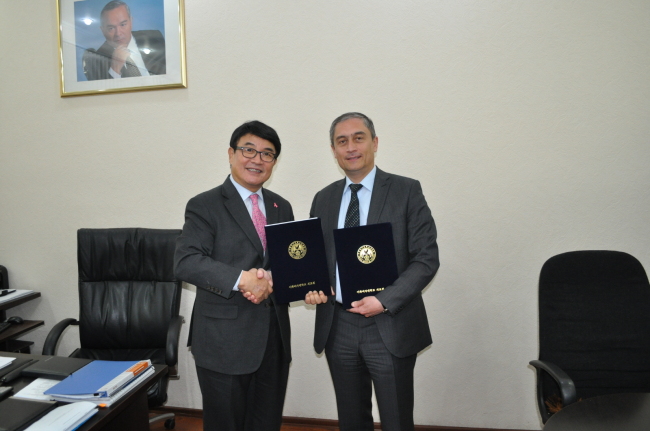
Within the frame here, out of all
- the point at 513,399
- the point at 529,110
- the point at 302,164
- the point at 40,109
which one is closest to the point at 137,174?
the point at 40,109

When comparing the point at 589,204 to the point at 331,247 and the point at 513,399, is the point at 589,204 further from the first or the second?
the point at 331,247

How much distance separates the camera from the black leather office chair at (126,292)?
215cm

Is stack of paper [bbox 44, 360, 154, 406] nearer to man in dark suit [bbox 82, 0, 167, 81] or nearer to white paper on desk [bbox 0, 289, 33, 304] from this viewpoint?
white paper on desk [bbox 0, 289, 33, 304]

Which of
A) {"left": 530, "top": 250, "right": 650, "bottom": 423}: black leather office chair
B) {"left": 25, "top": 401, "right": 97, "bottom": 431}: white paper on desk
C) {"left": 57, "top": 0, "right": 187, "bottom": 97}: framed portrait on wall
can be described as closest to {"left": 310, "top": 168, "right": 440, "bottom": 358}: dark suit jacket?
{"left": 530, "top": 250, "right": 650, "bottom": 423}: black leather office chair

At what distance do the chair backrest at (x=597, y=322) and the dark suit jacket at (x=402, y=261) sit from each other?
0.51m

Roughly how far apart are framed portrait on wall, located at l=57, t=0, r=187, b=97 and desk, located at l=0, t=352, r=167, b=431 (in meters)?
1.74

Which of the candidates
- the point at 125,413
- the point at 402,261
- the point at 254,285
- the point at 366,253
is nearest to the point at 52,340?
the point at 125,413

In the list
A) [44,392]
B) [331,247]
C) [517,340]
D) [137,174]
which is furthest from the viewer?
[137,174]

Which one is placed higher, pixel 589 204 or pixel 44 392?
pixel 589 204

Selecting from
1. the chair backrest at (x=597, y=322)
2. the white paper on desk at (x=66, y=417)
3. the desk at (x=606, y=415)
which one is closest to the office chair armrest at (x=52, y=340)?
the white paper on desk at (x=66, y=417)

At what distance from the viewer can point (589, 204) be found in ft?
7.01

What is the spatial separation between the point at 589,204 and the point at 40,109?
132 inches

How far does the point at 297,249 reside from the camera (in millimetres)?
1497

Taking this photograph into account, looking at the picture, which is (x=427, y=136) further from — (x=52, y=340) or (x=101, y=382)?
(x=52, y=340)
